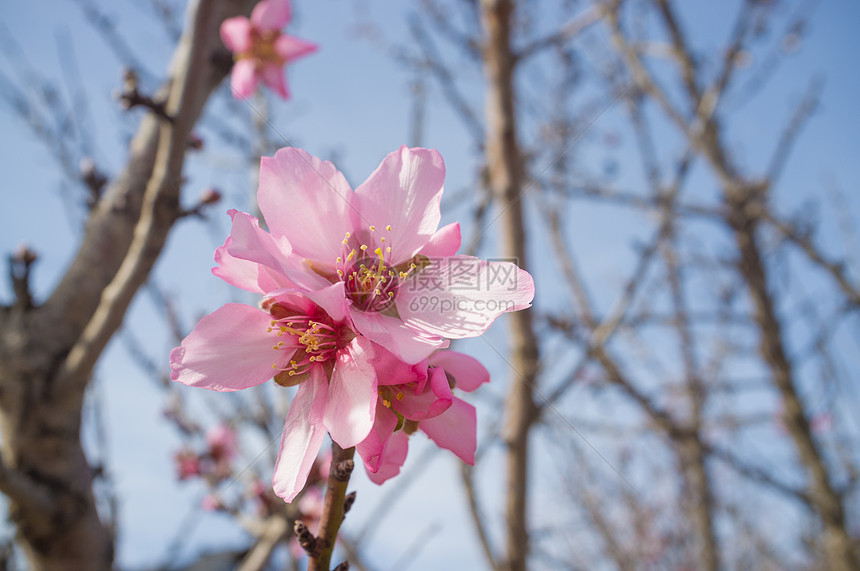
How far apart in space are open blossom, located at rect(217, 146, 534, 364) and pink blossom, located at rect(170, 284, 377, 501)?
0.04 m

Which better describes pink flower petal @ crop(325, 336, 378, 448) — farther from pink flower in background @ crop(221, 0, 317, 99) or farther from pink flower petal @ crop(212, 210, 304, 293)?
pink flower in background @ crop(221, 0, 317, 99)

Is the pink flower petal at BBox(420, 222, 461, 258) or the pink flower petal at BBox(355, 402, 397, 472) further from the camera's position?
the pink flower petal at BBox(420, 222, 461, 258)

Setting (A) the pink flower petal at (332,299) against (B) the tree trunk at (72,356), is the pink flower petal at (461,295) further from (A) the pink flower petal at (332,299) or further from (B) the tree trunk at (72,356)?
(B) the tree trunk at (72,356)

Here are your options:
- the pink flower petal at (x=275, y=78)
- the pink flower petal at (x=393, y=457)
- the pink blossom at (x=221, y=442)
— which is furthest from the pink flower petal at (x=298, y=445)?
the pink blossom at (x=221, y=442)

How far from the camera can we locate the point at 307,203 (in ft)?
2.44

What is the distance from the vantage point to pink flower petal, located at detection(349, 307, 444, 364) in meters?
0.60

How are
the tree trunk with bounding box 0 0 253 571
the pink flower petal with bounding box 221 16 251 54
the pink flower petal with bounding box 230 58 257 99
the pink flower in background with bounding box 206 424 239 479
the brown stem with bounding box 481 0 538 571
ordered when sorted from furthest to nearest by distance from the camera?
1. the pink flower in background with bounding box 206 424 239 479
2. the pink flower petal with bounding box 230 58 257 99
3. the pink flower petal with bounding box 221 16 251 54
4. the brown stem with bounding box 481 0 538 571
5. the tree trunk with bounding box 0 0 253 571

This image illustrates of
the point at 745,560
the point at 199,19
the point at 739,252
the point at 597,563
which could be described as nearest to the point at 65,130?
the point at 199,19

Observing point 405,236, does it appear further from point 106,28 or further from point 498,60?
point 106,28

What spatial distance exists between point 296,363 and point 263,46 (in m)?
1.88

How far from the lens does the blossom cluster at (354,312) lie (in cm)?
64

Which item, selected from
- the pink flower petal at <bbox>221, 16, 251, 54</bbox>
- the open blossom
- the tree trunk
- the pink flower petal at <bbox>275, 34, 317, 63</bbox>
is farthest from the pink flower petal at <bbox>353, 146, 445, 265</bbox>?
the pink flower petal at <bbox>275, 34, 317, 63</bbox>

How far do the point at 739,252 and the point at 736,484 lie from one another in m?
3.59

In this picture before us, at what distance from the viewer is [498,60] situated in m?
2.25
